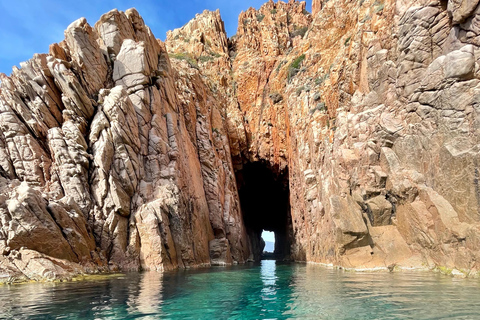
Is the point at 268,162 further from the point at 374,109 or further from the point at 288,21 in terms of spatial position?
the point at 288,21

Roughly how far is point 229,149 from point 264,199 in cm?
2091

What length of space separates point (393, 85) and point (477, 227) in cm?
1332

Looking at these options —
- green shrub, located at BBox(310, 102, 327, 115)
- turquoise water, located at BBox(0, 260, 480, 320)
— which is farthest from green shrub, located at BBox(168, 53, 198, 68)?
turquoise water, located at BBox(0, 260, 480, 320)

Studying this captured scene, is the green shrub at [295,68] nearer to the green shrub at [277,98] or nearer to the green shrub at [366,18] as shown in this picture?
the green shrub at [277,98]

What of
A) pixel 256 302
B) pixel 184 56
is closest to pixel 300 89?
pixel 184 56

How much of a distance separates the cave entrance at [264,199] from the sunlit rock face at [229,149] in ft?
16.8

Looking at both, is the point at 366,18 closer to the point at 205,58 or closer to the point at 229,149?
the point at 229,149

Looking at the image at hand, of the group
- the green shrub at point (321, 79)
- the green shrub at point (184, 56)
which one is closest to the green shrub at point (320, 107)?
the green shrub at point (321, 79)

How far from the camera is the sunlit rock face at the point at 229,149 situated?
68.8ft

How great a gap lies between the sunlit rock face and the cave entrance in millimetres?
5105

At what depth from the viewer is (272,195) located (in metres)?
69.8

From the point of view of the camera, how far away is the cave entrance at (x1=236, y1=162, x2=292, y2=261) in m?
60.2

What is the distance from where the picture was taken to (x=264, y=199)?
7212cm

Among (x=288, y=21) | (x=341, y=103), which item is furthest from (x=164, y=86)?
(x=288, y=21)
